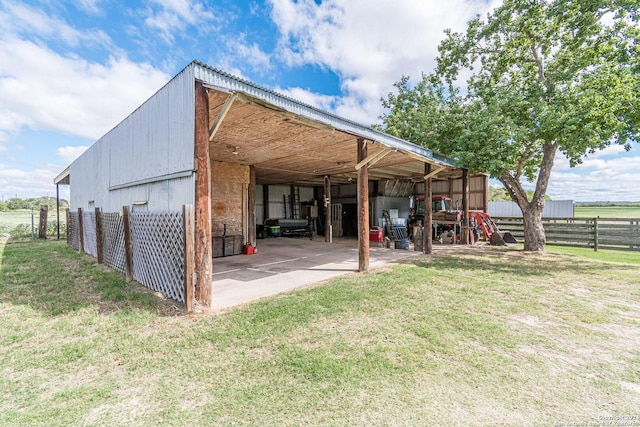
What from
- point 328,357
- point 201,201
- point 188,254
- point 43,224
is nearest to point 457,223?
point 328,357

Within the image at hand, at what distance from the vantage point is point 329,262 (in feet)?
24.9

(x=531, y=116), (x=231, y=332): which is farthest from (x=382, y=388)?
(x=531, y=116)

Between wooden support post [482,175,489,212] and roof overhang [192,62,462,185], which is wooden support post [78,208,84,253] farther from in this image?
wooden support post [482,175,489,212]

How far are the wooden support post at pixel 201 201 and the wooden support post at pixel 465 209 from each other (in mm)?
9811

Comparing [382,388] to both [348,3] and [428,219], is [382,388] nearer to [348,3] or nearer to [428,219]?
[428,219]

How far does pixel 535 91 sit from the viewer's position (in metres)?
8.14

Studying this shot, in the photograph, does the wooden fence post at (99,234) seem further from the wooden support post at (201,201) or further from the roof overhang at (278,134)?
the wooden support post at (201,201)

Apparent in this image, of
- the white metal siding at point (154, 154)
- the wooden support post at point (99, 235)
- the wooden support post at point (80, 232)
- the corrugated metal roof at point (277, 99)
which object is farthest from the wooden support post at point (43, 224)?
the corrugated metal roof at point (277, 99)

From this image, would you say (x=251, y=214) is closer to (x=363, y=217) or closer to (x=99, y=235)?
(x=99, y=235)

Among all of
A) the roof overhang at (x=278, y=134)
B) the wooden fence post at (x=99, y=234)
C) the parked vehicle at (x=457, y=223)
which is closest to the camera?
the roof overhang at (x=278, y=134)

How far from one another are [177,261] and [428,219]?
7.57 m

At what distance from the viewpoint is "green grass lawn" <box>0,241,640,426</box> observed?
1983 millimetres

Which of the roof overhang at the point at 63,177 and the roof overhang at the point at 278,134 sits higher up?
the roof overhang at the point at 63,177

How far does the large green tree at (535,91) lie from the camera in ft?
21.7
